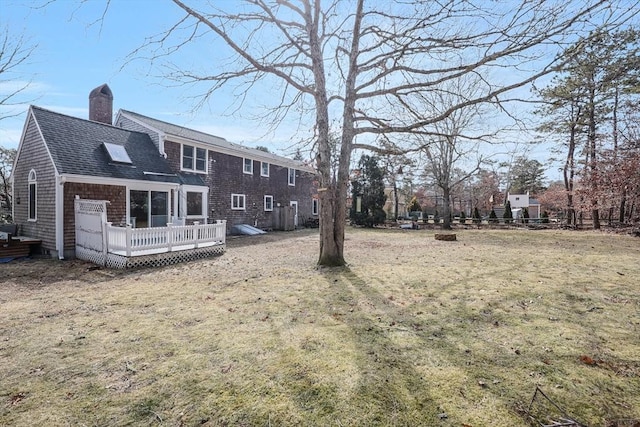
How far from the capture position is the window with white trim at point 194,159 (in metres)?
15.8

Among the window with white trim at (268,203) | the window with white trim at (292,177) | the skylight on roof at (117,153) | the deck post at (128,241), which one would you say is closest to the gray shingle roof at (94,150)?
the skylight on roof at (117,153)

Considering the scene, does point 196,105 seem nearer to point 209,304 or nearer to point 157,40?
point 157,40

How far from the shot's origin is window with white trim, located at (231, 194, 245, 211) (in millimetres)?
18672

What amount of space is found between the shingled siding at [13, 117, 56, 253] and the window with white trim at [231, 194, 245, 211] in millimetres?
9040

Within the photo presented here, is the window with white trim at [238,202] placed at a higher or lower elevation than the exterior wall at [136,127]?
lower

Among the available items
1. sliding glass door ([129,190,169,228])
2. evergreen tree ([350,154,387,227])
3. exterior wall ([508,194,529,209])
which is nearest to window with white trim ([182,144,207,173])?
sliding glass door ([129,190,169,228])

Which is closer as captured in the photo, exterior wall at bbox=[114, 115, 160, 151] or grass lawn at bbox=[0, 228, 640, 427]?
grass lawn at bbox=[0, 228, 640, 427]

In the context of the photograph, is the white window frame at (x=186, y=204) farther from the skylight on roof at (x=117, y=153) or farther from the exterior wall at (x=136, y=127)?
the skylight on roof at (x=117, y=153)

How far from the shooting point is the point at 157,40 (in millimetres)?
7121

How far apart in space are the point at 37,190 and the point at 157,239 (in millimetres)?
5807

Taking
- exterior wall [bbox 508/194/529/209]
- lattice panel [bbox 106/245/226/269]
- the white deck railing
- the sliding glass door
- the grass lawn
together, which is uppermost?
exterior wall [bbox 508/194/529/209]

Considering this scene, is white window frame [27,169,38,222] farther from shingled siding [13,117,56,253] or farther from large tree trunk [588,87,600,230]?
large tree trunk [588,87,600,230]

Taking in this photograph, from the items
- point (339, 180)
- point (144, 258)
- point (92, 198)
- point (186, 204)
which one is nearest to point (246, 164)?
point (186, 204)

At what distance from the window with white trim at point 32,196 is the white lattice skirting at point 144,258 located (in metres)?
3.00
